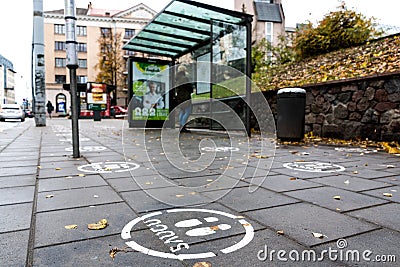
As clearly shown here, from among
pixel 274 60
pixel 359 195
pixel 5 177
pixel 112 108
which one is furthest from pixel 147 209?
pixel 112 108

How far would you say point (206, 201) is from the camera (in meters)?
2.96

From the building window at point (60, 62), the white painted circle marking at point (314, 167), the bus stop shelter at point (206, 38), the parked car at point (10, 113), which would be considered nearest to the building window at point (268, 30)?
Result: the parked car at point (10, 113)

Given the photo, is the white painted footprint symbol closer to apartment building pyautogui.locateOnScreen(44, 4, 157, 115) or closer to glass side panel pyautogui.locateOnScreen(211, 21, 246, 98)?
glass side panel pyautogui.locateOnScreen(211, 21, 246, 98)

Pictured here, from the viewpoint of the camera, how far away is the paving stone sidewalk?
6.14 ft

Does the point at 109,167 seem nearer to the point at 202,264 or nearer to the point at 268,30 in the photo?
the point at 202,264

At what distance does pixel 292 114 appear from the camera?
8.38m

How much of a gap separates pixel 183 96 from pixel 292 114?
→ 13.6 feet

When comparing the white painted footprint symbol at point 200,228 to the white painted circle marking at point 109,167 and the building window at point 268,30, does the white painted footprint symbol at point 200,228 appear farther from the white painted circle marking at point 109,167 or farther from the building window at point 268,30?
the building window at point 268,30

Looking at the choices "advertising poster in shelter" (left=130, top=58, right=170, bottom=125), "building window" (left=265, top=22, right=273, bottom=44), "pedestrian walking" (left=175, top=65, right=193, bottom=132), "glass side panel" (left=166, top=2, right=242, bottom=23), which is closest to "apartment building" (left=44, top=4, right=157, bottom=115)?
"building window" (left=265, top=22, right=273, bottom=44)

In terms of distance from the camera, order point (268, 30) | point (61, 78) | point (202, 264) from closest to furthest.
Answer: point (202, 264) < point (268, 30) < point (61, 78)

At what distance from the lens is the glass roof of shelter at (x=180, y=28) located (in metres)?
9.57

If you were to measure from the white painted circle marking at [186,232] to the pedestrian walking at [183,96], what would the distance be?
8189mm

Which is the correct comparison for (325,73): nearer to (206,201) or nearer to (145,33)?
(145,33)

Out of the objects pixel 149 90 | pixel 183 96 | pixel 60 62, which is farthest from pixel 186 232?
pixel 60 62
